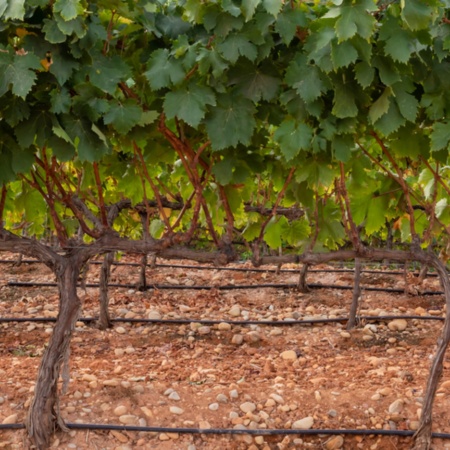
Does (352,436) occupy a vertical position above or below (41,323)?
below

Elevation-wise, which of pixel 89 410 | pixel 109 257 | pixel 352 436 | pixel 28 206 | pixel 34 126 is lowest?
pixel 352 436

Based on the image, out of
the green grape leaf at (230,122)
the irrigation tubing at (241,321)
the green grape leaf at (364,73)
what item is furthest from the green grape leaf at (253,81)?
the irrigation tubing at (241,321)

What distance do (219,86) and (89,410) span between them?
244 cm

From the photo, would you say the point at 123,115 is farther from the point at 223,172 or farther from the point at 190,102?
the point at 223,172

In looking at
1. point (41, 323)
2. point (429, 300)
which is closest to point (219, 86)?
point (41, 323)

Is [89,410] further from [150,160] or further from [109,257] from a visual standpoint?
[109,257]

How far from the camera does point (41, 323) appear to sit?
6719 mm

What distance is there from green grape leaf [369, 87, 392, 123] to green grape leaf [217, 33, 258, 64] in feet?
1.66

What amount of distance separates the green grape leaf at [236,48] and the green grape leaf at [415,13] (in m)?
0.56

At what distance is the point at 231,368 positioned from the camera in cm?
516

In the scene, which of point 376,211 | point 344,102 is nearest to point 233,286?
point 376,211

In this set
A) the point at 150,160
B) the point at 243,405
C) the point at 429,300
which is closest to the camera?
the point at 150,160

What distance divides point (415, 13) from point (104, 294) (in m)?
4.85

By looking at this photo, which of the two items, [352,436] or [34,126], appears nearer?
[34,126]
